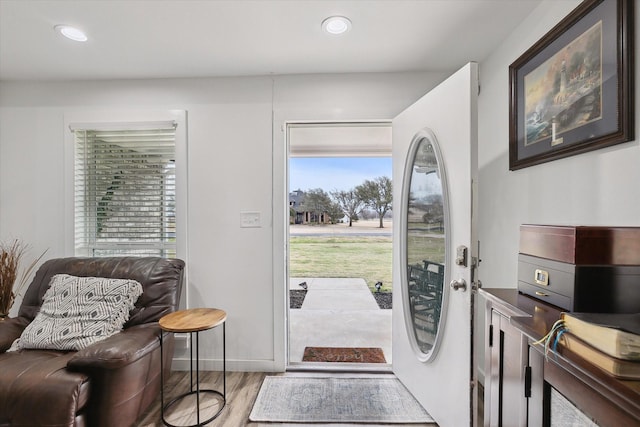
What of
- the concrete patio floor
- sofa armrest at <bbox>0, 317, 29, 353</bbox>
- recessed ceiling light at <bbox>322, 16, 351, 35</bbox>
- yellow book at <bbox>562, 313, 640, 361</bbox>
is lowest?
the concrete patio floor

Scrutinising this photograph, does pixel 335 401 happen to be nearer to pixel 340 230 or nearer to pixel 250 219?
pixel 250 219

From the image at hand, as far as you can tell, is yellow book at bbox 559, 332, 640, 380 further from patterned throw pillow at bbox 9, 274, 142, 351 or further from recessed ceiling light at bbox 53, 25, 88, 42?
recessed ceiling light at bbox 53, 25, 88, 42

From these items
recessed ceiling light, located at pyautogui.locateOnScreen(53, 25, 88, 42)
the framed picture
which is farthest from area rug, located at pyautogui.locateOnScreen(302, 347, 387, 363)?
recessed ceiling light, located at pyautogui.locateOnScreen(53, 25, 88, 42)

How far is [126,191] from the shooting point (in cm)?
237

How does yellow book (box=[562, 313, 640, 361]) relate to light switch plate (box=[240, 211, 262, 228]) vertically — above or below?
below

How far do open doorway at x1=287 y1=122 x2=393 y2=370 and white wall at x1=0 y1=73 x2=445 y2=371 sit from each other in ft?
3.35

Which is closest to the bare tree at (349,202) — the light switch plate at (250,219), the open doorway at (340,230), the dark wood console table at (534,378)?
the open doorway at (340,230)

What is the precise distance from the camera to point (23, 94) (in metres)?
2.38

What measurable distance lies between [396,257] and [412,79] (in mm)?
1406

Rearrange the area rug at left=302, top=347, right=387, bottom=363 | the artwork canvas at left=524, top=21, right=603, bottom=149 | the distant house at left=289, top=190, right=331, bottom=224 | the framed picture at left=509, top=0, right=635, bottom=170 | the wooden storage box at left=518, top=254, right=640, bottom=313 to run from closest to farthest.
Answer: the wooden storage box at left=518, top=254, right=640, bottom=313 → the framed picture at left=509, top=0, right=635, bottom=170 → the artwork canvas at left=524, top=21, right=603, bottom=149 → the area rug at left=302, top=347, right=387, bottom=363 → the distant house at left=289, top=190, right=331, bottom=224

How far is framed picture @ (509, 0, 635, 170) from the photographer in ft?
3.44

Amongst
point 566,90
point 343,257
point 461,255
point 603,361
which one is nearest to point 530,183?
point 566,90

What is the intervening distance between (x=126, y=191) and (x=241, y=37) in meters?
1.56

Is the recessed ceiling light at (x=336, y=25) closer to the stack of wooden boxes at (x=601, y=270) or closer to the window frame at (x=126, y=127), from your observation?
the window frame at (x=126, y=127)
